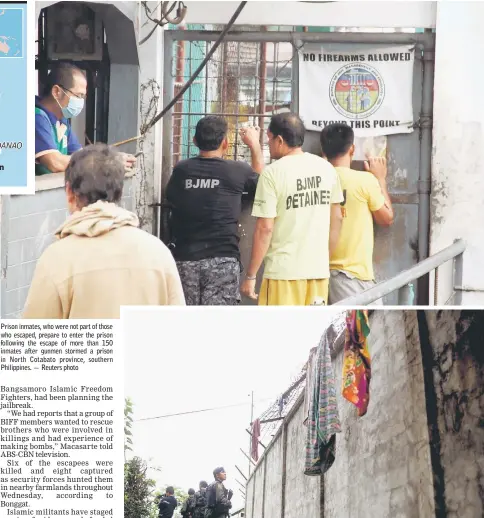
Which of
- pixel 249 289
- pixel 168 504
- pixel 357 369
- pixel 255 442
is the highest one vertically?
pixel 249 289

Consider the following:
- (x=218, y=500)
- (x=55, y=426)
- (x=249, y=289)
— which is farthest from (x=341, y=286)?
(x=55, y=426)

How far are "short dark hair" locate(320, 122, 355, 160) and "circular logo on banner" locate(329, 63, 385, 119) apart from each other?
0.07m

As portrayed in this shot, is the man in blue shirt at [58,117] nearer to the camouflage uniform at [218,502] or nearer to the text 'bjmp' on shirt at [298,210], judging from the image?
the text 'bjmp' on shirt at [298,210]

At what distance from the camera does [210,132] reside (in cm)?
512

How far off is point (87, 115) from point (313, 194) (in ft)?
3.93

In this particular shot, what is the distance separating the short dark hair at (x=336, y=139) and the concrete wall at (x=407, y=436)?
824 millimetres

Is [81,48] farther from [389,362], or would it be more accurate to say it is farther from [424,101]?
[389,362]

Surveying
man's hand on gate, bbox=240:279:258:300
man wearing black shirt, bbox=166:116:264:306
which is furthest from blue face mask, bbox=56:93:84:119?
man's hand on gate, bbox=240:279:258:300

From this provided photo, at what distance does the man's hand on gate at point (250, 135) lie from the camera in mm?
5199

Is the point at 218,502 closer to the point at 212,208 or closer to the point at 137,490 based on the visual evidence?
the point at 137,490

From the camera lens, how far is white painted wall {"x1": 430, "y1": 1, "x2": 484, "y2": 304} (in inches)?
199

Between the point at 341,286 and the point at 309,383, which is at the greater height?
the point at 341,286

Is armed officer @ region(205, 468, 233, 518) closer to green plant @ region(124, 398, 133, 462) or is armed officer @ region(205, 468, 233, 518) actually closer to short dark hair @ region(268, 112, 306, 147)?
green plant @ region(124, 398, 133, 462)

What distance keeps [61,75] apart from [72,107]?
18 centimetres
